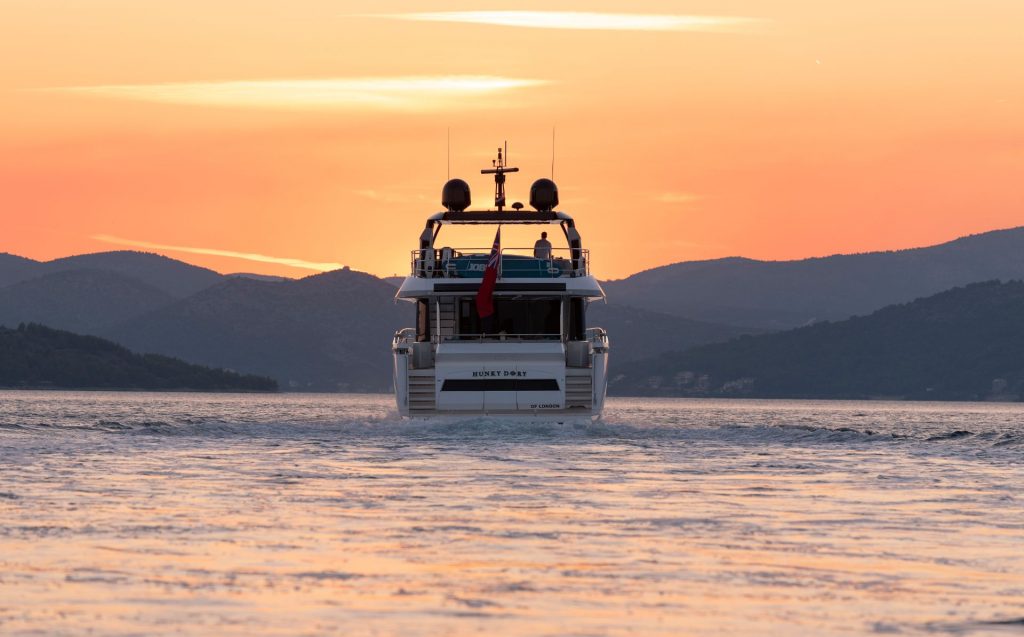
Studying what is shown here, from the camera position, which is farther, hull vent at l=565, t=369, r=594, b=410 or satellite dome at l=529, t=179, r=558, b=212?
satellite dome at l=529, t=179, r=558, b=212

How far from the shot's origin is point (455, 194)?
59.8m

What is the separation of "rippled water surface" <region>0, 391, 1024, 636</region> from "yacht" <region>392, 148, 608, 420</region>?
36.2 ft

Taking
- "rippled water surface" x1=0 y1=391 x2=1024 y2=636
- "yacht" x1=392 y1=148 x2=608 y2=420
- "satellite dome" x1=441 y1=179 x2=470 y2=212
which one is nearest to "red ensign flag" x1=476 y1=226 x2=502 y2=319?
"yacht" x1=392 y1=148 x2=608 y2=420

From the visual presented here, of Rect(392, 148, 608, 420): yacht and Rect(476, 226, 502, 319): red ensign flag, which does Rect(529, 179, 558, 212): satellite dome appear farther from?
Rect(476, 226, 502, 319): red ensign flag

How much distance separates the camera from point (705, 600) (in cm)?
1608

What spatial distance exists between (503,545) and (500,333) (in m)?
32.1

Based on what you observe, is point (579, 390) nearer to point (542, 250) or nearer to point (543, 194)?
point (542, 250)

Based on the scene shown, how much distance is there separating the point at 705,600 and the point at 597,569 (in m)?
2.08

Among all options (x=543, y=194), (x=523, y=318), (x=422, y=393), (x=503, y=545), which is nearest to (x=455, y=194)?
(x=543, y=194)

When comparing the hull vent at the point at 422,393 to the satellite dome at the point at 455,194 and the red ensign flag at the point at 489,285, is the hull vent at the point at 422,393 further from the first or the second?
the satellite dome at the point at 455,194

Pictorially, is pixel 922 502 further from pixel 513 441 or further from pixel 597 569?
pixel 513 441

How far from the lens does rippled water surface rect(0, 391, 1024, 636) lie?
49.5ft

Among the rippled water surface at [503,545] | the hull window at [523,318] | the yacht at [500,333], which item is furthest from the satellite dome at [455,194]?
the rippled water surface at [503,545]

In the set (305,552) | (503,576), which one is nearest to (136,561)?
(305,552)
